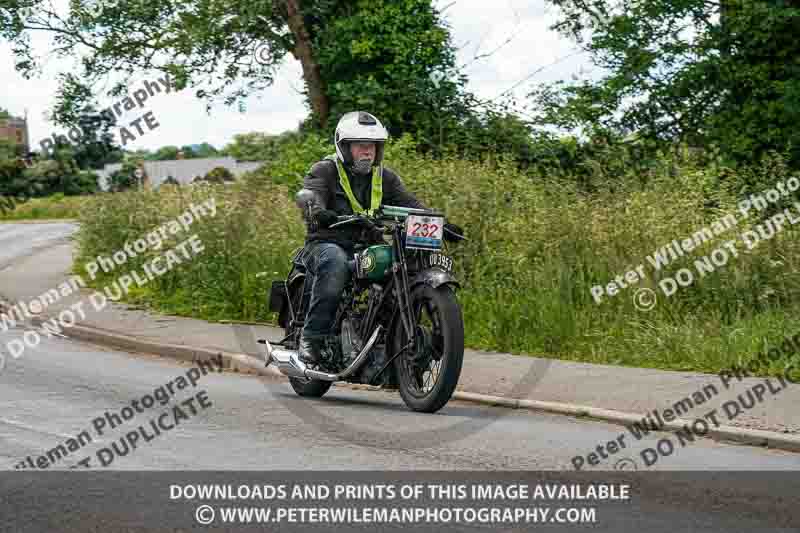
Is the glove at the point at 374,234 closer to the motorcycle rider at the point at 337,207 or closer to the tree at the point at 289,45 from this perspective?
the motorcycle rider at the point at 337,207

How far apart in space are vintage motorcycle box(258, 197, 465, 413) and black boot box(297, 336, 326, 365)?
0.25 ft

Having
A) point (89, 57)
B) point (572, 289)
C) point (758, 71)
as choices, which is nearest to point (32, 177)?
point (89, 57)

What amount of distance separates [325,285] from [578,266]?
493cm

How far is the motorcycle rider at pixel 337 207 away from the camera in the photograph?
959 centimetres

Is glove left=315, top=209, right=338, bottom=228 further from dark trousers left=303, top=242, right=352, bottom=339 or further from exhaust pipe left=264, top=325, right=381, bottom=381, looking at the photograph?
exhaust pipe left=264, top=325, right=381, bottom=381

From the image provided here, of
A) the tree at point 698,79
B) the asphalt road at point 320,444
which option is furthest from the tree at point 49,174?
the asphalt road at point 320,444

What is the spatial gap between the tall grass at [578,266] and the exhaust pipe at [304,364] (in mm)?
3269

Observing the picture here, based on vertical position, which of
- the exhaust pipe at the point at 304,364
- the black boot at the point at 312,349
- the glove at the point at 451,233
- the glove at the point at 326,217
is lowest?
the exhaust pipe at the point at 304,364

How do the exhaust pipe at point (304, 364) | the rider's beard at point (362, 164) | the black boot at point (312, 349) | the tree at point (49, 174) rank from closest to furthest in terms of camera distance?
the exhaust pipe at point (304, 364), the rider's beard at point (362, 164), the black boot at point (312, 349), the tree at point (49, 174)

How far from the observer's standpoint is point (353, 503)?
6395 millimetres

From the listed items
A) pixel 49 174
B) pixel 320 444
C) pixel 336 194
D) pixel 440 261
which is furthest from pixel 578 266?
pixel 49 174

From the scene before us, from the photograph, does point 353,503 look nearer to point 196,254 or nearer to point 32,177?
point 196,254

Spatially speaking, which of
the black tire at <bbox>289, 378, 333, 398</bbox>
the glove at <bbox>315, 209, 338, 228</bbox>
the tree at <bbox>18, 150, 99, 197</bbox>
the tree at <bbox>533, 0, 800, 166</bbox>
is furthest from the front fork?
the tree at <bbox>18, 150, 99, 197</bbox>

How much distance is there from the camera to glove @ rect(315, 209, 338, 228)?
30.9 ft
